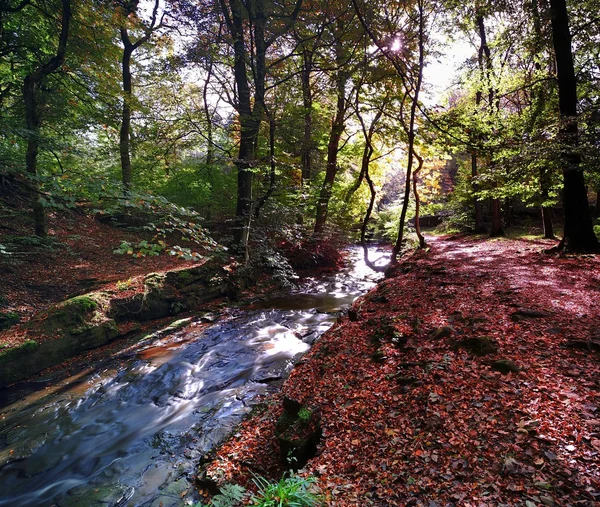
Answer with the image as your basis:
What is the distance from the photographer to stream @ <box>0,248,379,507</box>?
138 inches

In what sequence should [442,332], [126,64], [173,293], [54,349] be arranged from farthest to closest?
[126,64] → [173,293] → [54,349] → [442,332]

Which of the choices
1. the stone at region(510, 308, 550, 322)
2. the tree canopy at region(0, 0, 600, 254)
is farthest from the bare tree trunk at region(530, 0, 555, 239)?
the stone at region(510, 308, 550, 322)

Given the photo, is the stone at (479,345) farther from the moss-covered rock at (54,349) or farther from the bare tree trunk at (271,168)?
the bare tree trunk at (271,168)

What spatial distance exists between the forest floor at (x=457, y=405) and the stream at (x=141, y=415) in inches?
25.0

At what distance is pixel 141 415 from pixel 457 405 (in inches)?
177

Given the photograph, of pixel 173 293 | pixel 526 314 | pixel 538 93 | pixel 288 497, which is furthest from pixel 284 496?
pixel 538 93

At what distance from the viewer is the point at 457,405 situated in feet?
9.57

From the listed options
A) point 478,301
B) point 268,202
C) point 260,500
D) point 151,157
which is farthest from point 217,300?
point 260,500

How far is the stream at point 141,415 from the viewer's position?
3503 millimetres

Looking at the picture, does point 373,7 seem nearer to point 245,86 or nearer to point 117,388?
point 245,86

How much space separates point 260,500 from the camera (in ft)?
6.96

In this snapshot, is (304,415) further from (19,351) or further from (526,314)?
(19,351)

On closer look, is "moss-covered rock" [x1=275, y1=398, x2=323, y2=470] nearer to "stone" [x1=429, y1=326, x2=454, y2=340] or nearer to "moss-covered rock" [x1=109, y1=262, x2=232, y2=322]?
"stone" [x1=429, y1=326, x2=454, y2=340]

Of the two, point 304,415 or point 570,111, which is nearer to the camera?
point 304,415
